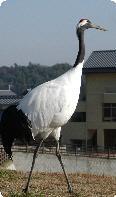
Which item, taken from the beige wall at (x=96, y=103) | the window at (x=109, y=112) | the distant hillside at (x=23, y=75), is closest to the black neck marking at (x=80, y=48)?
the beige wall at (x=96, y=103)

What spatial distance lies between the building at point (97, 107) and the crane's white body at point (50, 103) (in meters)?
20.6

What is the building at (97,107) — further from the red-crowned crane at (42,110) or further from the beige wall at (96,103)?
the red-crowned crane at (42,110)

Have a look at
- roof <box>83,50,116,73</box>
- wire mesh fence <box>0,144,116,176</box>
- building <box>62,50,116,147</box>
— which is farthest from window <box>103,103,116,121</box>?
wire mesh fence <box>0,144,116,176</box>

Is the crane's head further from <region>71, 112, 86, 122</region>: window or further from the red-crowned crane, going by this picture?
<region>71, 112, 86, 122</region>: window

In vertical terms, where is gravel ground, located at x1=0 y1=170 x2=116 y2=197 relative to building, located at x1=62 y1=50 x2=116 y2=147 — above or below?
below

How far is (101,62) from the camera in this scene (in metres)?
28.1

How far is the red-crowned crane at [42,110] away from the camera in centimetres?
609

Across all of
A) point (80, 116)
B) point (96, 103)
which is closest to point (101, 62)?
point (96, 103)

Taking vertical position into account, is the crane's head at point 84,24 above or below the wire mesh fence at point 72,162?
above

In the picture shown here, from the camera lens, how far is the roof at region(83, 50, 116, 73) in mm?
27203

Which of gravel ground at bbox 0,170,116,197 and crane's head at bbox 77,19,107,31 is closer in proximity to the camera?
gravel ground at bbox 0,170,116,197

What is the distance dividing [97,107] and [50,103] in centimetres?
2198

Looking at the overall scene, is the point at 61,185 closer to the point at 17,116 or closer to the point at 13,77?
the point at 17,116

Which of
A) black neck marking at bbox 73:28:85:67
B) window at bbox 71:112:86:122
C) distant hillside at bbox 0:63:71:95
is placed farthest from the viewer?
distant hillside at bbox 0:63:71:95
